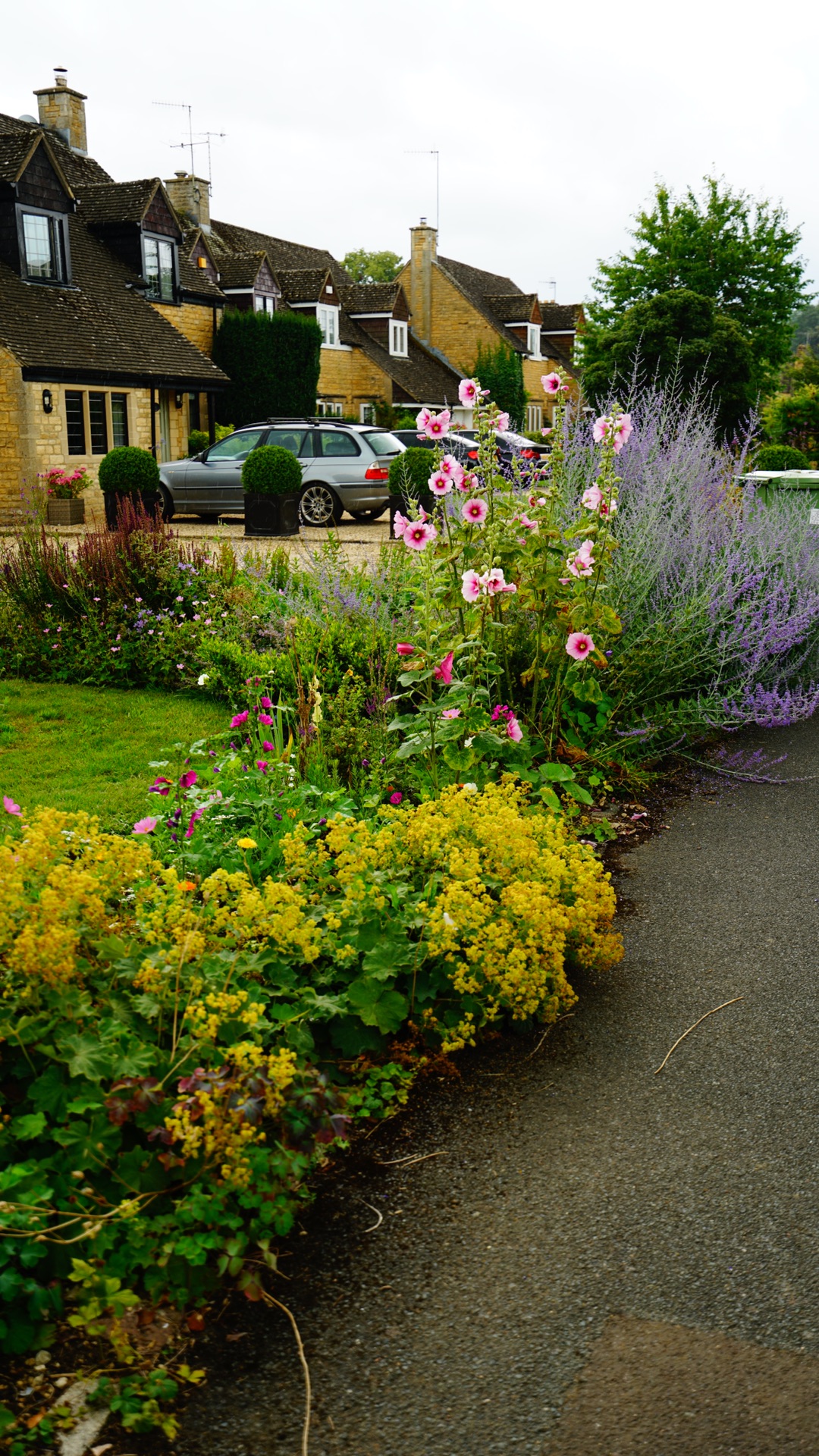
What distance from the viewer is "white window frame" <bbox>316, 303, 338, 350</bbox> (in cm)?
3772

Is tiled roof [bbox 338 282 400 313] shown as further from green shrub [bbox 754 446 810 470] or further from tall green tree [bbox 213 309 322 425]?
green shrub [bbox 754 446 810 470]

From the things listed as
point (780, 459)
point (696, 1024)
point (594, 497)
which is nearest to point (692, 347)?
point (780, 459)

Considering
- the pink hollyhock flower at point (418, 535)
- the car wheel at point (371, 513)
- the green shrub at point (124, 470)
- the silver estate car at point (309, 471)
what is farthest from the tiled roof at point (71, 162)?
the pink hollyhock flower at point (418, 535)

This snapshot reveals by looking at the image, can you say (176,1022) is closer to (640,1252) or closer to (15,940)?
(15,940)

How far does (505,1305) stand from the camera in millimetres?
2521

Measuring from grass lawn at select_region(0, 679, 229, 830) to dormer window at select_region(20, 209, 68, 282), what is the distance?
1850 cm

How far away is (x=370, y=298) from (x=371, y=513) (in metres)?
24.1

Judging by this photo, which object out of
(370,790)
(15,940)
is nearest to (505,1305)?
(15,940)

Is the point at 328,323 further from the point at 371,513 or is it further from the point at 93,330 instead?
the point at 371,513

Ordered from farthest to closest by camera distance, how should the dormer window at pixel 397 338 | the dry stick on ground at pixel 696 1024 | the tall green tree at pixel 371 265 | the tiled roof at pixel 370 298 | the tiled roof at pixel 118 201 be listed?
the tall green tree at pixel 371 265 → the dormer window at pixel 397 338 → the tiled roof at pixel 370 298 → the tiled roof at pixel 118 201 → the dry stick on ground at pixel 696 1024

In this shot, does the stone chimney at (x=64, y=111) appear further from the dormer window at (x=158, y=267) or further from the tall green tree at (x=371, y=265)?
the tall green tree at (x=371, y=265)

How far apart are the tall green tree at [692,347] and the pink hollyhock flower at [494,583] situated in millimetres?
25665

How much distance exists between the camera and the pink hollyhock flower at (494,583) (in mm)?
4934

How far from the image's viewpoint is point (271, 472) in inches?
696
